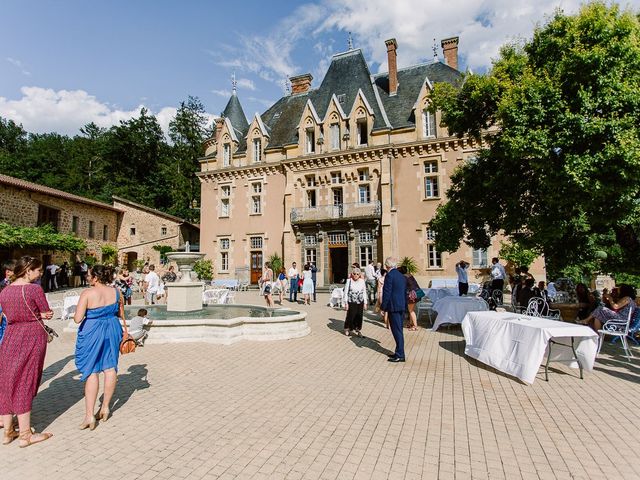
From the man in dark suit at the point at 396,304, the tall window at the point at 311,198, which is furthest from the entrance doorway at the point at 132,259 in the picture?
the man in dark suit at the point at 396,304

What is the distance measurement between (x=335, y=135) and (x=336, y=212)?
5265mm

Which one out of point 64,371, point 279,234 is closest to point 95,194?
point 279,234

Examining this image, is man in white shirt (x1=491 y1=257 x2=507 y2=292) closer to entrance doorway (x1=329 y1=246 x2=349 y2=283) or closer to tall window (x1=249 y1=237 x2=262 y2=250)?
entrance doorway (x1=329 y1=246 x2=349 y2=283)

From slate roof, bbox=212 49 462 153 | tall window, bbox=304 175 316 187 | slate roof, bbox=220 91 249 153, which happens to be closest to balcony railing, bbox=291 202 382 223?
tall window, bbox=304 175 316 187

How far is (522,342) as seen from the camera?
5824 millimetres

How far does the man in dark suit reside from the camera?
6.79 metres

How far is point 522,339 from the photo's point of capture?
585 cm

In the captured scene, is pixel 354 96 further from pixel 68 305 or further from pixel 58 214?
pixel 68 305

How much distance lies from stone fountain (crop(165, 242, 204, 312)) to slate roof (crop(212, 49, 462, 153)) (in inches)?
664

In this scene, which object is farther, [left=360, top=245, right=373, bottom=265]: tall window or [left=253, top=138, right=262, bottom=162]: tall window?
[left=253, top=138, right=262, bottom=162]: tall window

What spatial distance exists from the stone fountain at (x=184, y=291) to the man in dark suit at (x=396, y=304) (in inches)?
230

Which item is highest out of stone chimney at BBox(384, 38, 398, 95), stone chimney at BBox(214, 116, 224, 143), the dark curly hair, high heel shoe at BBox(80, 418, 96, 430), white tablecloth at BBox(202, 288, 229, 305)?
stone chimney at BBox(384, 38, 398, 95)

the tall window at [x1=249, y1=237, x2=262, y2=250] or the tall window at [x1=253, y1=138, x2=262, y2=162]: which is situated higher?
the tall window at [x1=253, y1=138, x2=262, y2=162]

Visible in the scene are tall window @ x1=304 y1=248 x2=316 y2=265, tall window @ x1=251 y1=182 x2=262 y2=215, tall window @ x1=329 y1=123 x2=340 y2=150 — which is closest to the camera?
tall window @ x1=304 y1=248 x2=316 y2=265
